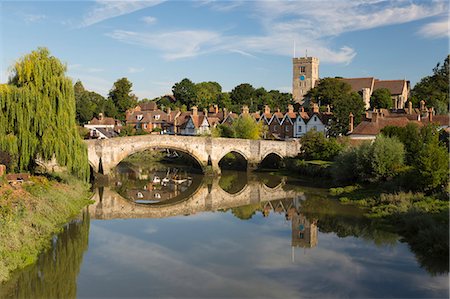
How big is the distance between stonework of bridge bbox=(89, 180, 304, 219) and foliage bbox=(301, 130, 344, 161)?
6.93 m

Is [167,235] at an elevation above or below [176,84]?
below

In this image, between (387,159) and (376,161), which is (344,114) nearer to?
(376,161)

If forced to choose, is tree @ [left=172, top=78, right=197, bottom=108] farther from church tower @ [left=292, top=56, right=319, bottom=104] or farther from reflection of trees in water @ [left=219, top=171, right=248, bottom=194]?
reflection of trees in water @ [left=219, top=171, right=248, bottom=194]

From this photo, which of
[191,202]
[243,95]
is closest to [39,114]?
[191,202]

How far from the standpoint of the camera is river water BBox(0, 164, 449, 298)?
16.5 m

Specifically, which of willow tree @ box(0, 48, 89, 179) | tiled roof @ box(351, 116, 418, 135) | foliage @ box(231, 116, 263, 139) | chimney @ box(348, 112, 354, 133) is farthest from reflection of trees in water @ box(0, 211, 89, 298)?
chimney @ box(348, 112, 354, 133)

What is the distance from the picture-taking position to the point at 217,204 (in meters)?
33.4

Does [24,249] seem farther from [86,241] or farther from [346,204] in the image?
[346,204]

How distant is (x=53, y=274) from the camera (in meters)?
17.9

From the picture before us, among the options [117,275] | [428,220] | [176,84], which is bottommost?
[117,275]

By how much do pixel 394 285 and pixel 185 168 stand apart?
122 ft

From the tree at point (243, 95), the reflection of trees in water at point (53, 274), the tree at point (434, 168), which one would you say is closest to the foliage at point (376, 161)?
the tree at point (434, 168)

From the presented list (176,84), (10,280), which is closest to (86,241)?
(10,280)

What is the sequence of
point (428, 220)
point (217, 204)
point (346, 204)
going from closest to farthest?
point (428, 220) → point (346, 204) → point (217, 204)
